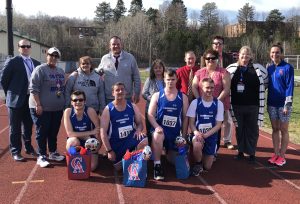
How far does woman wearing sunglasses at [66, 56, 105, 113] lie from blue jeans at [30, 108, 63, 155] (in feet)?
1.08

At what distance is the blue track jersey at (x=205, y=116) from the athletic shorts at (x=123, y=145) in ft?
3.31

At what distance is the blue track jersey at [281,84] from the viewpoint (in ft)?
19.5

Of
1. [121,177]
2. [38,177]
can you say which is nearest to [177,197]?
[121,177]

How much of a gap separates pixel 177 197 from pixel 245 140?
2123 millimetres

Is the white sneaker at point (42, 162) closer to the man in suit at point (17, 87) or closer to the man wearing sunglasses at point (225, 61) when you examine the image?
the man in suit at point (17, 87)

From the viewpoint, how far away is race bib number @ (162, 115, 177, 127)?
5750 millimetres

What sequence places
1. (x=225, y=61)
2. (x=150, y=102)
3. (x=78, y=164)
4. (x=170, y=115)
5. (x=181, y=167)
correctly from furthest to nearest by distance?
(x=225, y=61) < (x=150, y=102) < (x=170, y=115) < (x=181, y=167) < (x=78, y=164)

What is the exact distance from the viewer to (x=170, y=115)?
5.74 meters

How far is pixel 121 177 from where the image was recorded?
5543mm

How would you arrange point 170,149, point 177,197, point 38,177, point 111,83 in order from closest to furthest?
point 177,197, point 38,177, point 170,149, point 111,83

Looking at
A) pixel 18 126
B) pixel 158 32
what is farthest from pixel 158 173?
pixel 158 32

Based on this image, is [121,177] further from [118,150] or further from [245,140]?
[245,140]

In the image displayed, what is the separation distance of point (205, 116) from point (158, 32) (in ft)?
248

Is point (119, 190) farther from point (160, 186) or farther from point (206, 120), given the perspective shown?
point (206, 120)
